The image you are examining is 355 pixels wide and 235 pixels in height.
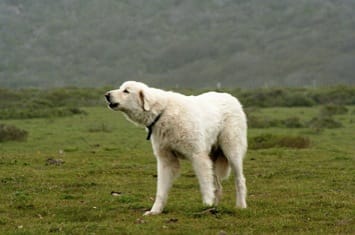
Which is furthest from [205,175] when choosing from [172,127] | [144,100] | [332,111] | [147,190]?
[332,111]

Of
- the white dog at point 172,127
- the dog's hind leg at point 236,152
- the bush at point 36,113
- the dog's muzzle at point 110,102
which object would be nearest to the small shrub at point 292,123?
the bush at point 36,113

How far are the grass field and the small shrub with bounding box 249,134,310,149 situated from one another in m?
2.71

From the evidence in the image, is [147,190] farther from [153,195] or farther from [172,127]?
[172,127]

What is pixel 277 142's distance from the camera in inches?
1127

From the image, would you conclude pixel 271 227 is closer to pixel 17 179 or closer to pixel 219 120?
pixel 219 120

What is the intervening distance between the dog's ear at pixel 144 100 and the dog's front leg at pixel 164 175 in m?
0.81

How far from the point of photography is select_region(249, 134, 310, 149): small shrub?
28.3 metres

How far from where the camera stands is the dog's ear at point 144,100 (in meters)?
12.5

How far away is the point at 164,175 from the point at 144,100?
1.28 metres

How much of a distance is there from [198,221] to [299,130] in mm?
25947

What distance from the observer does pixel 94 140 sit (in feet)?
109

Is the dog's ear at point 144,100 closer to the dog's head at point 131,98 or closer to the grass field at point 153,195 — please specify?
the dog's head at point 131,98

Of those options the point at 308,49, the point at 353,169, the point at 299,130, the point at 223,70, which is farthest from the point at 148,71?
the point at 353,169

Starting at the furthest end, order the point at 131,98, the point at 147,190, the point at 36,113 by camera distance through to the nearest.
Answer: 1. the point at 36,113
2. the point at 147,190
3. the point at 131,98
